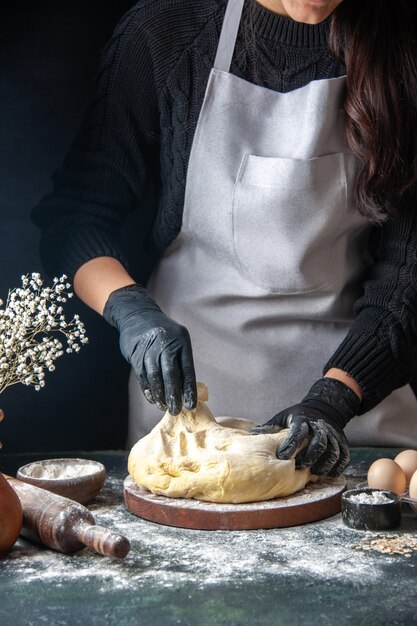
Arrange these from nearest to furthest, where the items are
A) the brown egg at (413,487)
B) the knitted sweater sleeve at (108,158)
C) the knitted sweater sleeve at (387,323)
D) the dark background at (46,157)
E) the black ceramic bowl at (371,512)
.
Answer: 1. the black ceramic bowl at (371,512)
2. the brown egg at (413,487)
3. the knitted sweater sleeve at (387,323)
4. the knitted sweater sleeve at (108,158)
5. the dark background at (46,157)

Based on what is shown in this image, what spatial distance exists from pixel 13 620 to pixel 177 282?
132 centimetres

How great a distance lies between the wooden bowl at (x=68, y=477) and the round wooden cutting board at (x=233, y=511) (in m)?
0.08

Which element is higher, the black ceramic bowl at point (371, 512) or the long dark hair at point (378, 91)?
the long dark hair at point (378, 91)

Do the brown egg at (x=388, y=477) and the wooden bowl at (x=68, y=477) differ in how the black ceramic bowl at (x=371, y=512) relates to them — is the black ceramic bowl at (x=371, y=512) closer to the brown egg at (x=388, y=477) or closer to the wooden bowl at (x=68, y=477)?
the brown egg at (x=388, y=477)

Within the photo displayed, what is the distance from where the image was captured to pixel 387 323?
2279 millimetres

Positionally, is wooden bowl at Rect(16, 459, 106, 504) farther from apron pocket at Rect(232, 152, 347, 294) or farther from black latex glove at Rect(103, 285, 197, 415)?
apron pocket at Rect(232, 152, 347, 294)

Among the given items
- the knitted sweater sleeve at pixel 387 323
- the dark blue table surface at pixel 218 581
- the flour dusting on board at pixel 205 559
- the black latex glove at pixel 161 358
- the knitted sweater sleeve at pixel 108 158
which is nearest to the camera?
the dark blue table surface at pixel 218 581

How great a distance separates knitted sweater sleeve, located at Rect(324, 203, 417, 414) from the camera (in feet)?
7.30

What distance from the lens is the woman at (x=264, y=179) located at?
7.39ft

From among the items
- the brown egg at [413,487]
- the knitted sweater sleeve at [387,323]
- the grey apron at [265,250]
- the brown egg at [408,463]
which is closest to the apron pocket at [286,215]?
the grey apron at [265,250]

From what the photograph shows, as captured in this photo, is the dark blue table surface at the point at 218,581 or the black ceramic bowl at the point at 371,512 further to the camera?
the black ceramic bowl at the point at 371,512

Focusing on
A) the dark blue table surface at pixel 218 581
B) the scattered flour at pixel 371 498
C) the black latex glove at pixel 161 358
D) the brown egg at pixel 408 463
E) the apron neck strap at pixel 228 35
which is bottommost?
the dark blue table surface at pixel 218 581

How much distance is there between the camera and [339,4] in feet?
7.24

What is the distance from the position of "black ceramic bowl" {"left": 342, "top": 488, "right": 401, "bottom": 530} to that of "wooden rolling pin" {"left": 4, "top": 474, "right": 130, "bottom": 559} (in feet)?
1.56
